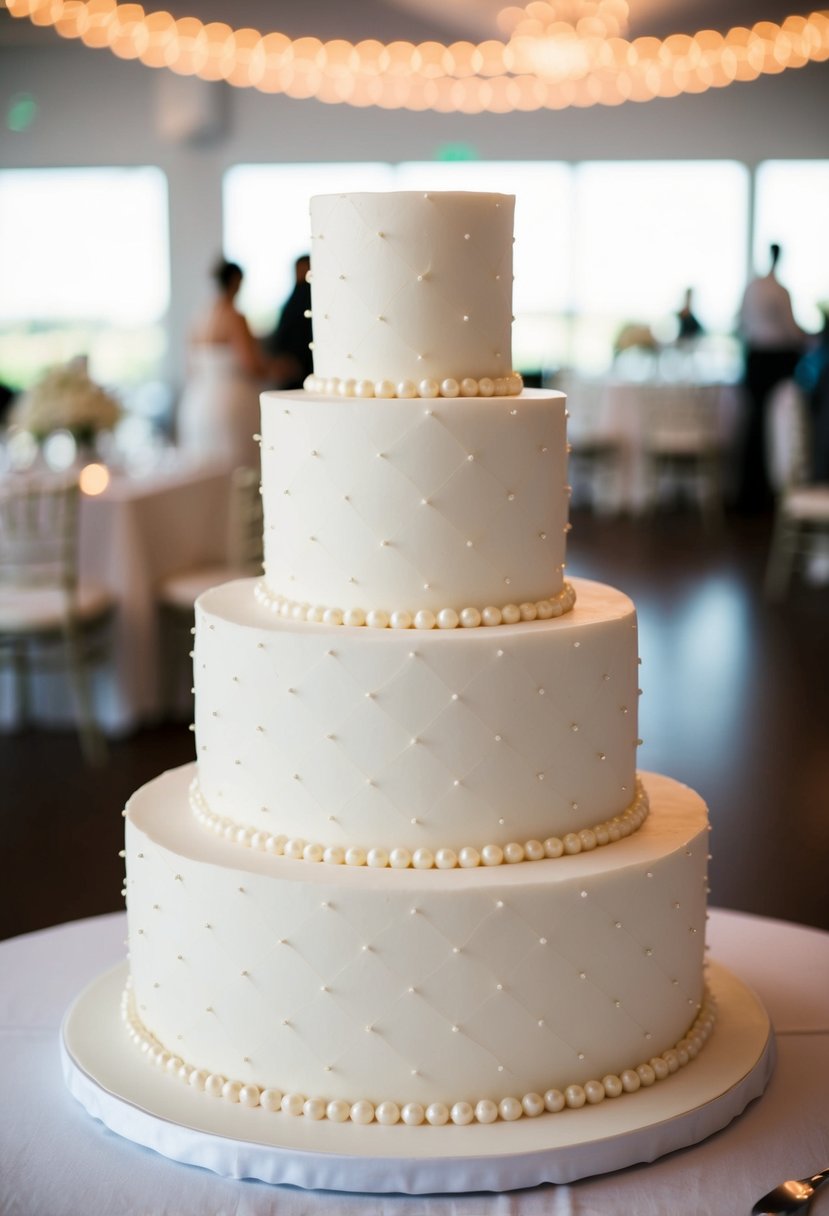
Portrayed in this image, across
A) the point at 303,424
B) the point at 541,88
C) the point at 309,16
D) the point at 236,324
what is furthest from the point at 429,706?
the point at 541,88

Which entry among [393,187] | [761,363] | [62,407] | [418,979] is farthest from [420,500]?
[393,187]

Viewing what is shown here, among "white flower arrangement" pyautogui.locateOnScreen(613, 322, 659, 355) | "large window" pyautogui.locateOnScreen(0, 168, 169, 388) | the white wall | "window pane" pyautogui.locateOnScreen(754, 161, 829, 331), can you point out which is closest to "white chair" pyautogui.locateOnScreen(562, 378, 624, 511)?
"white flower arrangement" pyautogui.locateOnScreen(613, 322, 659, 355)

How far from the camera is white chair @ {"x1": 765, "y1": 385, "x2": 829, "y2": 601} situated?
7.19m

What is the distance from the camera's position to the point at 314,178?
43.3 ft

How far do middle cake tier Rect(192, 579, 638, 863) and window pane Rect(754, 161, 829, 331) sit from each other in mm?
11700

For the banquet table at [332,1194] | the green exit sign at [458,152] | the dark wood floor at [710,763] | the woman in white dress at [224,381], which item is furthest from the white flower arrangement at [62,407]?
the green exit sign at [458,152]

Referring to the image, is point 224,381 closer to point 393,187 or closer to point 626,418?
point 626,418

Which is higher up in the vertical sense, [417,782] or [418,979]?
[417,782]

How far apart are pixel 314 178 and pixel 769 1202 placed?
12396 millimetres

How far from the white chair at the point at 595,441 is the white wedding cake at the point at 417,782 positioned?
8448mm

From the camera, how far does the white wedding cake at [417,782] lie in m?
1.91

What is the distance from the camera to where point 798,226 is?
43.3 ft

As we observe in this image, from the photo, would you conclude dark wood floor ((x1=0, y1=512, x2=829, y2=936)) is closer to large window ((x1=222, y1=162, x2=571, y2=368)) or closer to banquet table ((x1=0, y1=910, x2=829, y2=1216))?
banquet table ((x1=0, y1=910, x2=829, y2=1216))

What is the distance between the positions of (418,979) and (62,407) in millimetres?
4186
